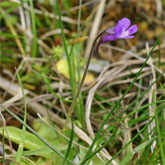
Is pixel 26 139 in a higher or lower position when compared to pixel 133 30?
lower

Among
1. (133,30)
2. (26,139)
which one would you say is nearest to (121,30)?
(133,30)

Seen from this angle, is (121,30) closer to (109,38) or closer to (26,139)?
(109,38)

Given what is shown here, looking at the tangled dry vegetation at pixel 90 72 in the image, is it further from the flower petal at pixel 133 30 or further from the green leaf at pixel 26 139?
the flower petal at pixel 133 30

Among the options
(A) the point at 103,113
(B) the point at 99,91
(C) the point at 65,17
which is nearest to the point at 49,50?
(C) the point at 65,17

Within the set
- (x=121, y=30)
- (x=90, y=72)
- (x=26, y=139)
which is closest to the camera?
(x=121, y=30)

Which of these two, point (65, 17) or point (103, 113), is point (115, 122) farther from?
point (65, 17)

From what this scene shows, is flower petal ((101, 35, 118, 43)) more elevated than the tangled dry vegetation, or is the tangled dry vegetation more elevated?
flower petal ((101, 35, 118, 43))

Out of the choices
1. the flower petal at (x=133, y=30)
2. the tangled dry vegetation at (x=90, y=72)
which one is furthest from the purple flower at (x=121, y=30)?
the tangled dry vegetation at (x=90, y=72)

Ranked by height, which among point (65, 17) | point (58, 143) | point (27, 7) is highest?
point (27, 7)

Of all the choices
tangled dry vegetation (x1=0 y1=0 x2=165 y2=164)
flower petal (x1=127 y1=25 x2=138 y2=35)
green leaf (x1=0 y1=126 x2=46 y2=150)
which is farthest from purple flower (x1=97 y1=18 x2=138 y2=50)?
green leaf (x1=0 y1=126 x2=46 y2=150)

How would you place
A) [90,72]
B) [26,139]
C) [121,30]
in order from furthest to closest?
[90,72], [26,139], [121,30]

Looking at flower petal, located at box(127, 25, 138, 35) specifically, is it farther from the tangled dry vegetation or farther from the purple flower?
the tangled dry vegetation
